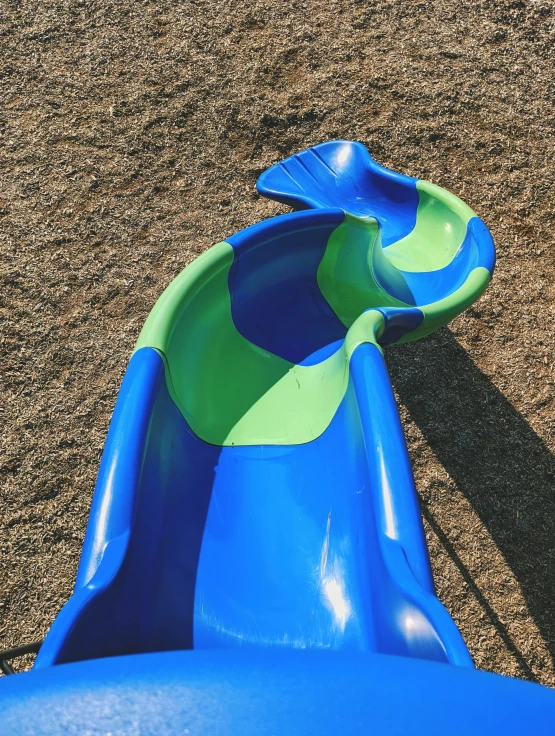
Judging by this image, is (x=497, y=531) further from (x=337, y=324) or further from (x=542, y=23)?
(x=542, y=23)

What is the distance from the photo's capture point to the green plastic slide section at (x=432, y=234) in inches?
66.2

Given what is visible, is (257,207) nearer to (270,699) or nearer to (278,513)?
(278,513)

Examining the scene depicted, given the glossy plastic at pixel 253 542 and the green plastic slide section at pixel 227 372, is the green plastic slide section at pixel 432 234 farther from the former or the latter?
the glossy plastic at pixel 253 542

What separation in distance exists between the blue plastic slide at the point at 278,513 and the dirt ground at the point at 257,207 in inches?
18.8

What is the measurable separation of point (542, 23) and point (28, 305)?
2397 millimetres

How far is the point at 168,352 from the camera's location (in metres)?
1.27

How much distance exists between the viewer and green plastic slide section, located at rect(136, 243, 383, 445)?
1297mm

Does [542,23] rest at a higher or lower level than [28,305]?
higher

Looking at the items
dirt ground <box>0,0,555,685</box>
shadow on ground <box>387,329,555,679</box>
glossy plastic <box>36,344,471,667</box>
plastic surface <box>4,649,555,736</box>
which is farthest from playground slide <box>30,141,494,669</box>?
dirt ground <box>0,0,555,685</box>

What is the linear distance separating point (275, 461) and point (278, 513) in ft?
0.40

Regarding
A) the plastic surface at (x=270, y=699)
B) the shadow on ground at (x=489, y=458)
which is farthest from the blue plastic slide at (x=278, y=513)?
the shadow on ground at (x=489, y=458)

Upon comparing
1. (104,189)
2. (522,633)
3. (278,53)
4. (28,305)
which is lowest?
(522,633)

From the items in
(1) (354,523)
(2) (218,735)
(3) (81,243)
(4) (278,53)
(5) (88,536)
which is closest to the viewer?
(2) (218,735)

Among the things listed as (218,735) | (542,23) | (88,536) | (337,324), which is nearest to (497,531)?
(337,324)
